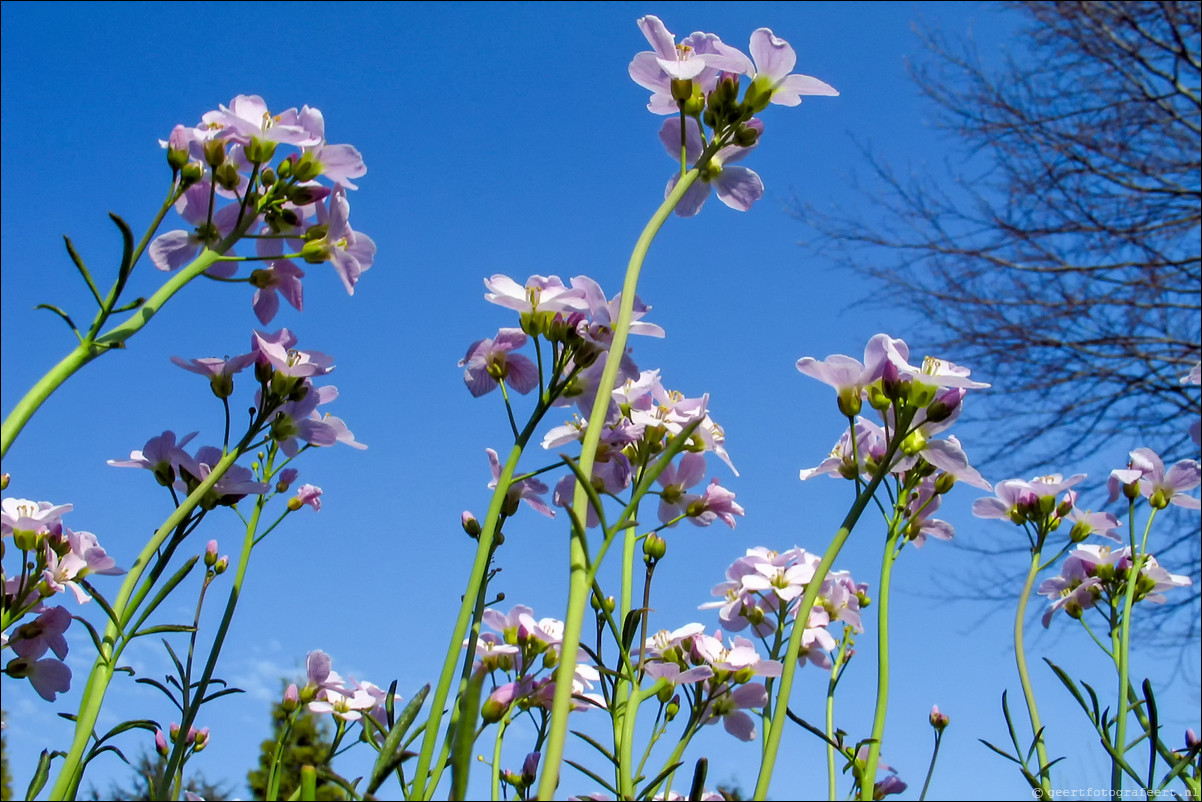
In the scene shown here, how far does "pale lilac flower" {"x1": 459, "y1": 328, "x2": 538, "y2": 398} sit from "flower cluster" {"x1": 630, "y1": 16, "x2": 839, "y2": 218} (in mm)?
306

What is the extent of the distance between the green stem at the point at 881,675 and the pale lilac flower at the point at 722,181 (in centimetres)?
56

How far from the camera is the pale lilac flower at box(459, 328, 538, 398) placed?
126 centimetres

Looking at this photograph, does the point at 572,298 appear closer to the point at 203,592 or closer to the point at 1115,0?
the point at 203,592

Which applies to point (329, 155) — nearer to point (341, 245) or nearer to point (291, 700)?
point (341, 245)

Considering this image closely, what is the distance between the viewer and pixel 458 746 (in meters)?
0.74

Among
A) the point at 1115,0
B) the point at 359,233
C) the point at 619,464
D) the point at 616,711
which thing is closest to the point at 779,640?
the point at 616,711

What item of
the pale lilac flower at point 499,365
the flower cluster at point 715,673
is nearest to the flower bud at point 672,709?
the flower cluster at point 715,673

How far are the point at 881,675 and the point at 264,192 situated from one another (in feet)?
3.59

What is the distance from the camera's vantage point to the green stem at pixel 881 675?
1255mm

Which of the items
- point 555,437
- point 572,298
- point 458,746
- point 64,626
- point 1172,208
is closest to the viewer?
point 458,746

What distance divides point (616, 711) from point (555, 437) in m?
0.42

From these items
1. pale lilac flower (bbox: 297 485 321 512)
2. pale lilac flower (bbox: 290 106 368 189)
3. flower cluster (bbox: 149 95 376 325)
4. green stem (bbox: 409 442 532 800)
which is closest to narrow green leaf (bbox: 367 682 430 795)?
green stem (bbox: 409 442 532 800)

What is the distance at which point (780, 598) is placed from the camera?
1.68m

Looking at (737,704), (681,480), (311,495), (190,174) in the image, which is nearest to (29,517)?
(311,495)
